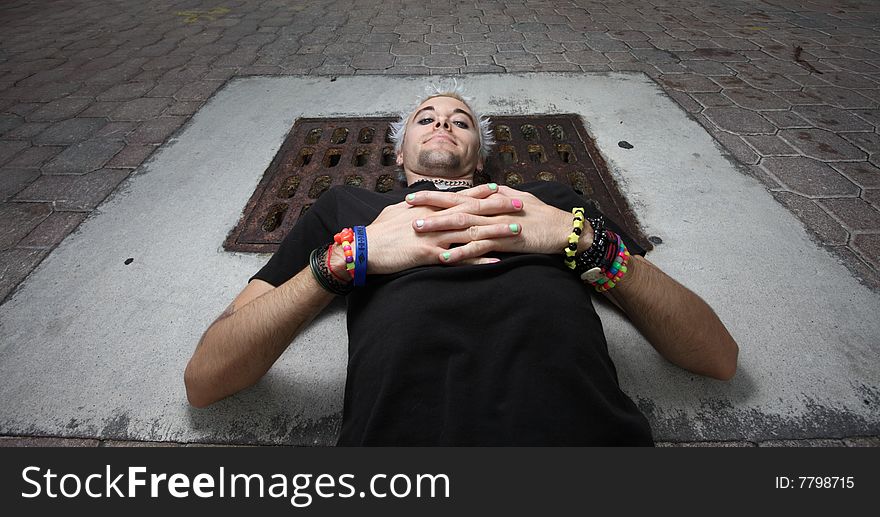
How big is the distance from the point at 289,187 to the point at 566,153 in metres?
1.58

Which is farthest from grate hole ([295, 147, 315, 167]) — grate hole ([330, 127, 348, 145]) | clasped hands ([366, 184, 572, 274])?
clasped hands ([366, 184, 572, 274])

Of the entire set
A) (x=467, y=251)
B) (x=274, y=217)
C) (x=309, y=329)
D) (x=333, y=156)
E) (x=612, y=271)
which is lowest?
(x=309, y=329)

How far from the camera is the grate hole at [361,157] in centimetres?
257

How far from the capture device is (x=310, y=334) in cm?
167

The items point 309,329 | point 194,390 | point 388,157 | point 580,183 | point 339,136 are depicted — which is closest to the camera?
point 194,390

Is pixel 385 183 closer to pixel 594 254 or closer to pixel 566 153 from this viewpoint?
pixel 566 153

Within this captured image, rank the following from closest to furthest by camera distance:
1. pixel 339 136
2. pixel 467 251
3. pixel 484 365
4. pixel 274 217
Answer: pixel 484 365 → pixel 467 251 → pixel 274 217 → pixel 339 136

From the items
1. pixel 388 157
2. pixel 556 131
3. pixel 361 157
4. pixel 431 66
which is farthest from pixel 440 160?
pixel 431 66

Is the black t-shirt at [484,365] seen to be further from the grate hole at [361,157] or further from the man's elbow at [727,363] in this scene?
the grate hole at [361,157]

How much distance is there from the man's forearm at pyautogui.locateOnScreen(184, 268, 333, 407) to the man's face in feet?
2.61

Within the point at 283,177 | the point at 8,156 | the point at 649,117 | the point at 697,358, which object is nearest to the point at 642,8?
the point at 649,117

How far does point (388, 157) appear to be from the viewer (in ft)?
8.51

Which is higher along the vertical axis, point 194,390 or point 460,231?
point 460,231

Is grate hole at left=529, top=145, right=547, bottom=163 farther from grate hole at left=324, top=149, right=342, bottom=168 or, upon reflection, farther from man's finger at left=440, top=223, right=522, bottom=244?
man's finger at left=440, top=223, right=522, bottom=244
